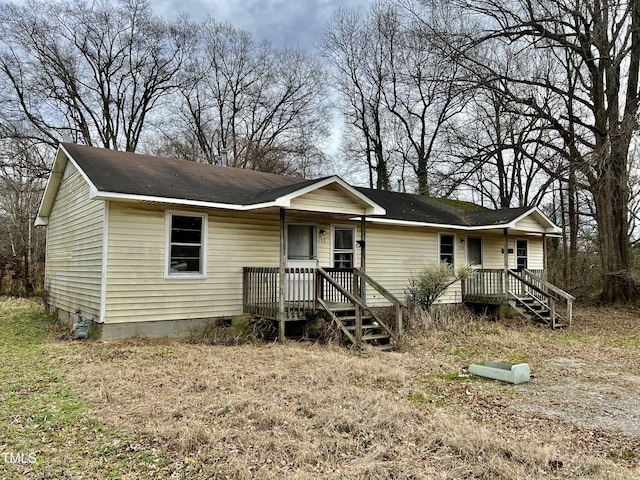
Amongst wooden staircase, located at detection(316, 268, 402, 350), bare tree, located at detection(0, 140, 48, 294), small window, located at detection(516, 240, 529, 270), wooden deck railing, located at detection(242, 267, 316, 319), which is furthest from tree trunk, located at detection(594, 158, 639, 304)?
bare tree, located at detection(0, 140, 48, 294)

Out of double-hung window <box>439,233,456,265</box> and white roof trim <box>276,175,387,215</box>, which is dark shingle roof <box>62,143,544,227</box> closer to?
white roof trim <box>276,175,387,215</box>

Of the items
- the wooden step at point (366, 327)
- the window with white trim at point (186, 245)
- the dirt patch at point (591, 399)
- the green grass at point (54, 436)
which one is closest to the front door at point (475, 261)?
the wooden step at point (366, 327)

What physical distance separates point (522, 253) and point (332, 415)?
14557 millimetres

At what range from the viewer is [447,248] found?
15.3m

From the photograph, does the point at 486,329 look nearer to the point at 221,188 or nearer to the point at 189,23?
the point at 221,188

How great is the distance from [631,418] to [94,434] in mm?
5934

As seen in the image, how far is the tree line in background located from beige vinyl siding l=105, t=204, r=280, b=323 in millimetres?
9241

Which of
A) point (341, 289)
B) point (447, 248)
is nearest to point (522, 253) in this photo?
point (447, 248)

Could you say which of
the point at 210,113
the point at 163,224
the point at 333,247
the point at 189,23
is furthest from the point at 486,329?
the point at 189,23

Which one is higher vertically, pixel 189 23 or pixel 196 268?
pixel 189 23

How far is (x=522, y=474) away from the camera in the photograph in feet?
12.0

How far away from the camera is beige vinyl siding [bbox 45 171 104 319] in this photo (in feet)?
31.0

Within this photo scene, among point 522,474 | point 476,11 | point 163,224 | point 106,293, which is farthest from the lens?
point 476,11

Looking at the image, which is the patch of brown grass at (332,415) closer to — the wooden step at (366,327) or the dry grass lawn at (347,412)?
the dry grass lawn at (347,412)
